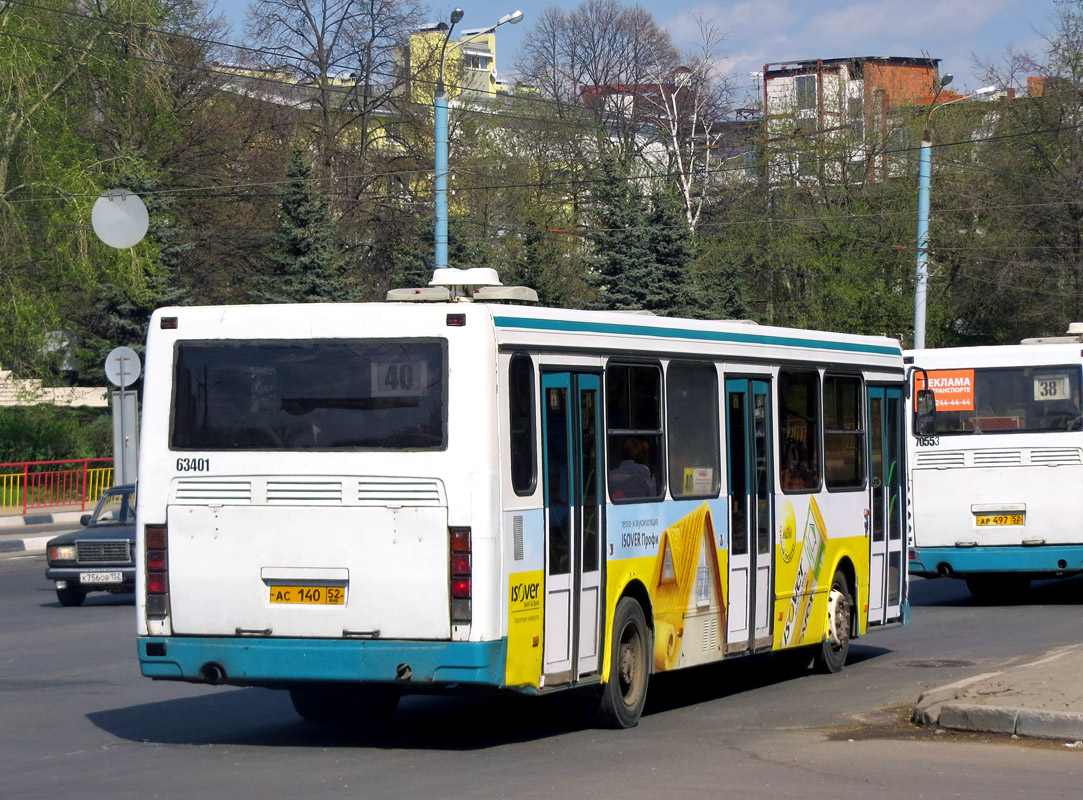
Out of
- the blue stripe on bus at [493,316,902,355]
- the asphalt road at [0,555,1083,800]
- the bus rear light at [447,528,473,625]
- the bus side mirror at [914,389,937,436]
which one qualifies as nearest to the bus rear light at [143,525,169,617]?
the asphalt road at [0,555,1083,800]

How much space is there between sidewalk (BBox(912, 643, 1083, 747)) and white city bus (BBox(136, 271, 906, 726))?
181 cm

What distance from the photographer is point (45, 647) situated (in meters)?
15.1

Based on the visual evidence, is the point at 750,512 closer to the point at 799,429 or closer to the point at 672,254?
the point at 799,429

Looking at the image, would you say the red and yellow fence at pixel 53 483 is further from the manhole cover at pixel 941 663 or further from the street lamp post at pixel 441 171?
the manhole cover at pixel 941 663

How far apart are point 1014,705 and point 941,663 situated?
4166mm

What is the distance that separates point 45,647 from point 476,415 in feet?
26.7

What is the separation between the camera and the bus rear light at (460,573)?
8477mm

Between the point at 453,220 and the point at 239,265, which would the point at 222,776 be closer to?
the point at 453,220

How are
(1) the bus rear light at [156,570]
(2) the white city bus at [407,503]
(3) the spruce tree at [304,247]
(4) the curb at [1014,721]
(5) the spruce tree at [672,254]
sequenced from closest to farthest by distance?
(2) the white city bus at [407,503] → (1) the bus rear light at [156,570] → (4) the curb at [1014,721] → (3) the spruce tree at [304,247] → (5) the spruce tree at [672,254]

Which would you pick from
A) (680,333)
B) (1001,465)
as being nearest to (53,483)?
(1001,465)

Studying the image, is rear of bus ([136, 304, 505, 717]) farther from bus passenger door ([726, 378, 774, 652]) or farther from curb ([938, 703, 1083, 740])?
bus passenger door ([726, 378, 774, 652])

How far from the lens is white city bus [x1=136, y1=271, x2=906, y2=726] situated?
858cm

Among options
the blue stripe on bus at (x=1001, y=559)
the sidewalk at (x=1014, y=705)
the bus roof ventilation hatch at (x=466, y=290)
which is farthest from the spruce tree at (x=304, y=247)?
the sidewalk at (x=1014, y=705)

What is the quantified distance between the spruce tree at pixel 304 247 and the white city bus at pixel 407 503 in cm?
3231
